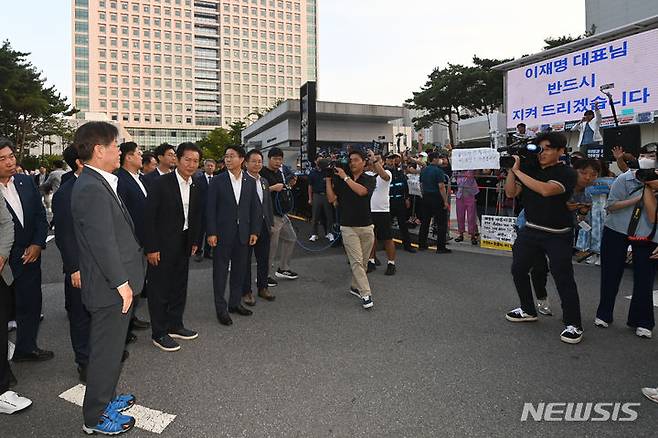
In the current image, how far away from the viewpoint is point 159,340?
3951 millimetres

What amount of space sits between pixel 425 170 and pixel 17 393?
7128 mm

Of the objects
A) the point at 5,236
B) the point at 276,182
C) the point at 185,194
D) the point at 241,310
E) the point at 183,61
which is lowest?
the point at 241,310

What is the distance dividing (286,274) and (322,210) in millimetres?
4031

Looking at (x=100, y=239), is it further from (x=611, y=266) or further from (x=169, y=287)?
(x=611, y=266)

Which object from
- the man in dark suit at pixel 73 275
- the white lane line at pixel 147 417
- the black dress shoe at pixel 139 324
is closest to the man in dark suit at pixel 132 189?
the black dress shoe at pixel 139 324

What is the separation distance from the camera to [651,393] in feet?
9.57

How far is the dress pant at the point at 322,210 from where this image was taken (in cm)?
994

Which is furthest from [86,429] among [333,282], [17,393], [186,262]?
[333,282]

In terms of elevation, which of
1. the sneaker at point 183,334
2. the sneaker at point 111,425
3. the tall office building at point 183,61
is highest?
the tall office building at point 183,61

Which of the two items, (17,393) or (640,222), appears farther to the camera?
(640,222)

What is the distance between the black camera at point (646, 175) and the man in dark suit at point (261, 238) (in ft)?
12.2

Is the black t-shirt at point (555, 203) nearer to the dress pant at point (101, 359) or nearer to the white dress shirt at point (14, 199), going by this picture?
the dress pant at point (101, 359)

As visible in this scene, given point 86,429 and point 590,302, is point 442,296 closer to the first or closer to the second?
point 590,302

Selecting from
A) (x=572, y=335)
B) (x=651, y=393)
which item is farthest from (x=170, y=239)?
(x=651, y=393)
